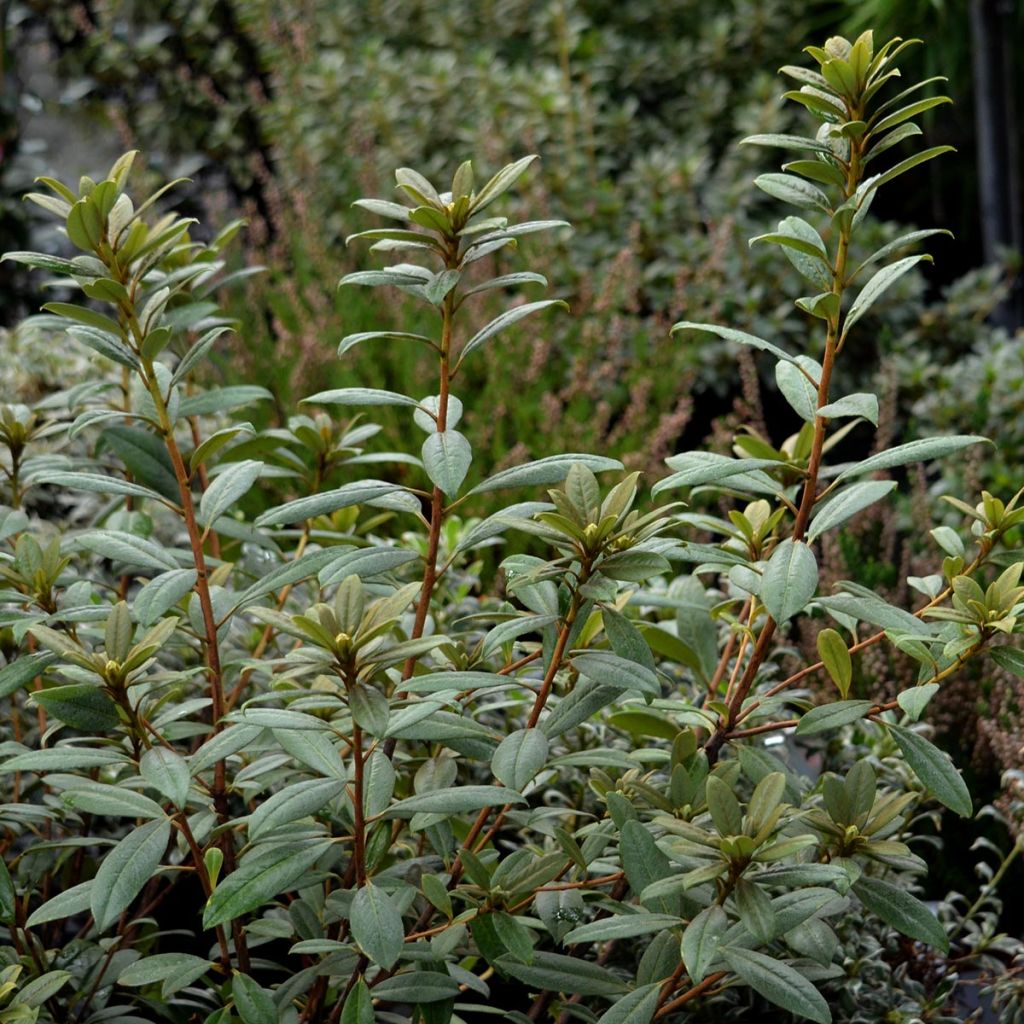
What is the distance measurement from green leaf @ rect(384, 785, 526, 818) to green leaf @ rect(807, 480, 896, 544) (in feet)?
1.47

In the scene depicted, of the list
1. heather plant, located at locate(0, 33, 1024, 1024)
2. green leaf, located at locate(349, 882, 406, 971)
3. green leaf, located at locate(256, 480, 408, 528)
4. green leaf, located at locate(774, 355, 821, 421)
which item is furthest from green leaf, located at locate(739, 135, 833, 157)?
green leaf, located at locate(349, 882, 406, 971)

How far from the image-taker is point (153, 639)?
1344 millimetres

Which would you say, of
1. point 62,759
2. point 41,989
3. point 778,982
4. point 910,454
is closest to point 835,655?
point 910,454

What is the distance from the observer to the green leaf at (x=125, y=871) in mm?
1240

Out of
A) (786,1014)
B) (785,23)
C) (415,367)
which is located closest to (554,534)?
(786,1014)

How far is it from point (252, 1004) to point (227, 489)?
2.05 feet

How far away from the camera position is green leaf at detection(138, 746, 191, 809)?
4.13ft

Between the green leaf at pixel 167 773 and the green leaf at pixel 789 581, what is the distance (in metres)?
0.62

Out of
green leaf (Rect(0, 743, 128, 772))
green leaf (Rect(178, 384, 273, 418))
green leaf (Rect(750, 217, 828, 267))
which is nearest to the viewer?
green leaf (Rect(0, 743, 128, 772))

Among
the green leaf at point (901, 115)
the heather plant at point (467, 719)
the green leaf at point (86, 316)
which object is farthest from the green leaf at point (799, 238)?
the green leaf at point (86, 316)

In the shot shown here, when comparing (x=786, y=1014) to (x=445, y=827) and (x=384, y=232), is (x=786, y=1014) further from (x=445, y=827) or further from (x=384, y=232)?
(x=384, y=232)

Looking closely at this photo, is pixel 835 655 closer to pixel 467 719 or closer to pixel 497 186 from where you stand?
pixel 467 719

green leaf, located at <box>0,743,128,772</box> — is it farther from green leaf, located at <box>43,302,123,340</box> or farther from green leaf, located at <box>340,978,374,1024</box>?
green leaf, located at <box>43,302,123,340</box>

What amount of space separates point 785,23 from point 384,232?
5103 mm
